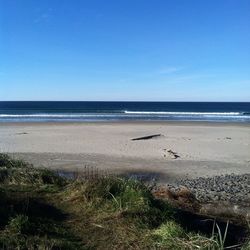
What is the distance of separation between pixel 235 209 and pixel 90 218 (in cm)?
225

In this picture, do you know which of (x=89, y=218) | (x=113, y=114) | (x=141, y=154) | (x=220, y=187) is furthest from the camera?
(x=113, y=114)

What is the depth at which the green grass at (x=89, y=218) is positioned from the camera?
4.54m

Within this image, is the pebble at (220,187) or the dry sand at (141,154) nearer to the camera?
the pebble at (220,187)

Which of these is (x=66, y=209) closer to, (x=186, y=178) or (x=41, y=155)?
(x=186, y=178)

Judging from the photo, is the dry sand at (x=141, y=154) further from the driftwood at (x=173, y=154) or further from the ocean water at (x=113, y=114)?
the ocean water at (x=113, y=114)

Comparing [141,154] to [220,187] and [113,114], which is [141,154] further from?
[113,114]

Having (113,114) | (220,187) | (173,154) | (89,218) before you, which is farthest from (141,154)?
(113,114)

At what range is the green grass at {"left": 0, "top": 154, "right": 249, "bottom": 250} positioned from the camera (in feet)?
14.9

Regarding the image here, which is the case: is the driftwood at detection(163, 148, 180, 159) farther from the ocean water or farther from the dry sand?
the ocean water

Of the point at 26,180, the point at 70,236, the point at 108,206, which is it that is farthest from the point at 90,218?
the point at 26,180

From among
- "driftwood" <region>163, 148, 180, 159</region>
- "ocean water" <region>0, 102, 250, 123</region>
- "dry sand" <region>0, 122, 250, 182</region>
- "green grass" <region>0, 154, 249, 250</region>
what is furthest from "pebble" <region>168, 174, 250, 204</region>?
"ocean water" <region>0, 102, 250, 123</region>

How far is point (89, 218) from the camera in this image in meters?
5.53

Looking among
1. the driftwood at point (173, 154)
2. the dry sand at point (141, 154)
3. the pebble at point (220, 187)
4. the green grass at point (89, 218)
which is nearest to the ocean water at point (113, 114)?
the dry sand at point (141, 154)

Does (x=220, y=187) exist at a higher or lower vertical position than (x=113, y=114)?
lower
